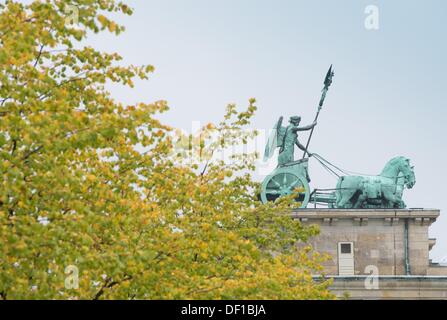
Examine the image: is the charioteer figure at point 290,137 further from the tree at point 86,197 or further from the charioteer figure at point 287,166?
the tree at point 86,197

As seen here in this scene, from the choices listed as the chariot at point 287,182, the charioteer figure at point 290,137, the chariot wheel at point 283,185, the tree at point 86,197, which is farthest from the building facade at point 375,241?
the tree at point 86,197

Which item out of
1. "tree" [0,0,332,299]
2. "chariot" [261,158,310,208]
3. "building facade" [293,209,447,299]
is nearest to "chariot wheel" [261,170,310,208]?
"chariot" [261,158,310,208]

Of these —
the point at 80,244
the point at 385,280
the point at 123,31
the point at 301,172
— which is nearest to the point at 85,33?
the point at 123,31

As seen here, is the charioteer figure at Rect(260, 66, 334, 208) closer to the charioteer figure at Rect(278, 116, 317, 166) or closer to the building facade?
the charioteer figure at Rect(278, 116, 317, 166)

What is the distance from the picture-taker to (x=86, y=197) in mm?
19906

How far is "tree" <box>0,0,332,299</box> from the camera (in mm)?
18578

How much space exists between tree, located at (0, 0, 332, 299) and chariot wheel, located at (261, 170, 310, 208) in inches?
1382

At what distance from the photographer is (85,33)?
66.0ft

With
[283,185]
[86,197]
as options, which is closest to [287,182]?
[283,185]

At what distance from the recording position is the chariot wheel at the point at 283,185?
196 feet

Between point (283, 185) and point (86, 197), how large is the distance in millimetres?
40777

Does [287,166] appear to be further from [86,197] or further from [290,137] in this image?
[86,197]

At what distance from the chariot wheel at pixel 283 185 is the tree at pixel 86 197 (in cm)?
3510
